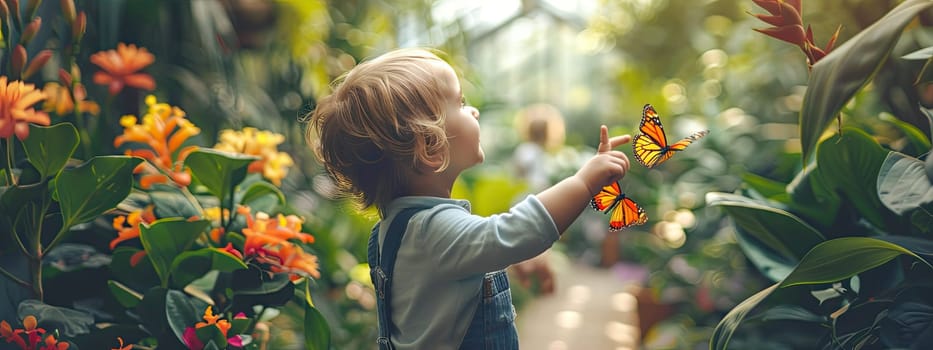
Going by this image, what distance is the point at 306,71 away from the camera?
7.96 feet

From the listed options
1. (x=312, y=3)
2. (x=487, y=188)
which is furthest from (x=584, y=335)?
(x=312, y=3)

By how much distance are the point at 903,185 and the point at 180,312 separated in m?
0.92

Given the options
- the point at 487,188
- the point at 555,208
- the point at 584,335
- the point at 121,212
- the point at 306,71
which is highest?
the point at 555,208

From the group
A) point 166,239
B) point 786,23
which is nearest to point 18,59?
point 166,239

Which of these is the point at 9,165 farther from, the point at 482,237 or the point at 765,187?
the point at 765,187

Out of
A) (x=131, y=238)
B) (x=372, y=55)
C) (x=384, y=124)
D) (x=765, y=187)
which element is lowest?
(x=372, y=55)

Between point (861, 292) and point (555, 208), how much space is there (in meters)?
0.50

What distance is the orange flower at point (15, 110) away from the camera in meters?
0.93

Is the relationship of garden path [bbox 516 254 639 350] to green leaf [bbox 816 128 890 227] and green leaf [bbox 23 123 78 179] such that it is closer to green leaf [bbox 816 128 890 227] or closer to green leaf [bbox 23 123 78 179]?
green leaf [bbox 816 128 890 227]

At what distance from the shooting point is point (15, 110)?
3.06ft

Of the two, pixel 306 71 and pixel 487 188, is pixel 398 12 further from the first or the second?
pixel 487 188

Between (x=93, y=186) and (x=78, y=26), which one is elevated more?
(x=78, y=26)

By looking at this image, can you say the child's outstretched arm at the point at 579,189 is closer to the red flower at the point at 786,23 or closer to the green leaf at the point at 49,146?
the red flower at the point at 786,23

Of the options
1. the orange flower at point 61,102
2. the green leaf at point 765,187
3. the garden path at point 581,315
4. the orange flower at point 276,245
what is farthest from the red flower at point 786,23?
the garden path at point 581,315
